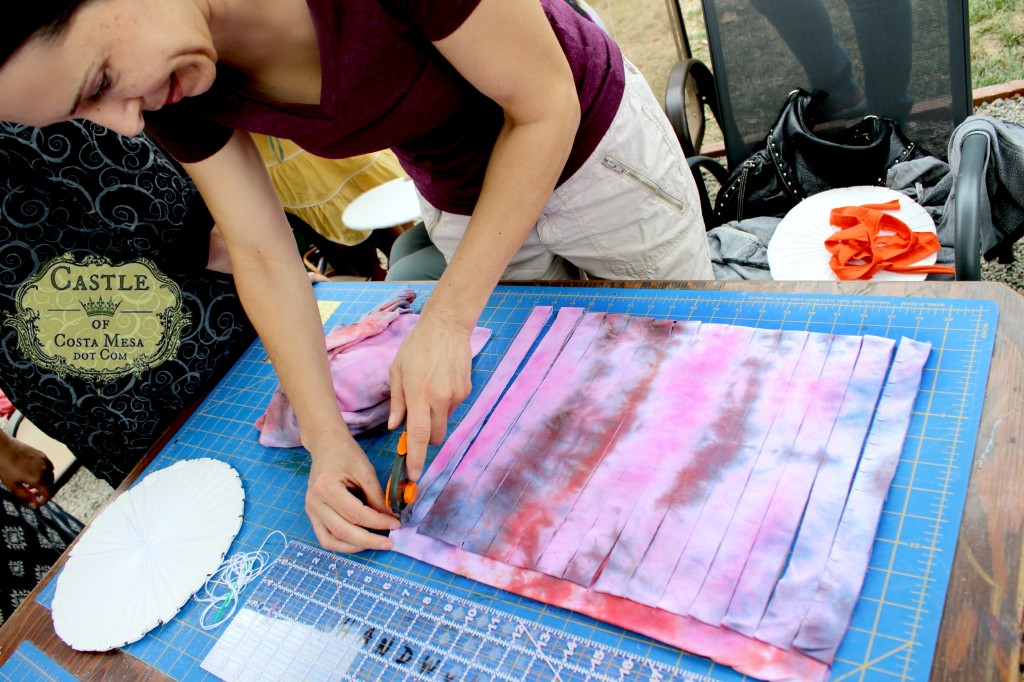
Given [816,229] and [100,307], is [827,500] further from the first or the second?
[100,307]

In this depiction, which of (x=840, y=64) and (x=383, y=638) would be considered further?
(x=840, y=64)

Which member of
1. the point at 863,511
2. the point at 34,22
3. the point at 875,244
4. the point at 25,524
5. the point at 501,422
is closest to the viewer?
the point at 34,22

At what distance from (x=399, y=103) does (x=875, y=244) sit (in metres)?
1.41

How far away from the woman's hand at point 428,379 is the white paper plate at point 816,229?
1254mm

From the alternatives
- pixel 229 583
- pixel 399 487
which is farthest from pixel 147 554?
pixel 399 487

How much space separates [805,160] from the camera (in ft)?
7.32

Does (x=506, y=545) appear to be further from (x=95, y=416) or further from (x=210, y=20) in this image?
(x=95, y=416)

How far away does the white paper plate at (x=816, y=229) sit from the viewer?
192 cm

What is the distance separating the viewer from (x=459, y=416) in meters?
1.32

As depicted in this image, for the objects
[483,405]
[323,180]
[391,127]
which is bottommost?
[323,180]

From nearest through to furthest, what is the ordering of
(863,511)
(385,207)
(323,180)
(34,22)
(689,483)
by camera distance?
(34,22), (863,511), (689,483), (385,207), (323,180)

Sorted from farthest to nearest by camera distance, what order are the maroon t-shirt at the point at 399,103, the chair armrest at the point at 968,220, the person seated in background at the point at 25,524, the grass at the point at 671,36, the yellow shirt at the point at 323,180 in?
the grass at the point at 671,36 → the yellow shirt at the point at 323,180 → the person seated in background at the point at 25,524 → the chair armrest at the point at 968,220 → the maroon t-shirt at the point at 399,103

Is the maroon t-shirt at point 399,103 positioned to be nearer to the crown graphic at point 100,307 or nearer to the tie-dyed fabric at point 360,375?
the tie-dyed fabric at point 360,375

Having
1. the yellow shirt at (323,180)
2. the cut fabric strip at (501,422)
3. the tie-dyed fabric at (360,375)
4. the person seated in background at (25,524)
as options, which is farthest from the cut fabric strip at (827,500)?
the yellow shirt at (323,180)
